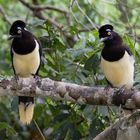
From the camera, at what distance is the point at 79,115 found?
12.6 ft

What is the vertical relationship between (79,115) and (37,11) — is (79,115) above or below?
below

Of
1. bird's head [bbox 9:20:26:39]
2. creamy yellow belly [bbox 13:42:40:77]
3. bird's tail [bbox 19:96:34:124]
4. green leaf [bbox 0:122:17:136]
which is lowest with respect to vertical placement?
green leaf [bbox 0:122:17:136]

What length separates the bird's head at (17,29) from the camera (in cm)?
359

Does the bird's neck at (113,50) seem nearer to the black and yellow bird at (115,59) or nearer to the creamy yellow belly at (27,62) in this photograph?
the black and yellow bird at (115,59)

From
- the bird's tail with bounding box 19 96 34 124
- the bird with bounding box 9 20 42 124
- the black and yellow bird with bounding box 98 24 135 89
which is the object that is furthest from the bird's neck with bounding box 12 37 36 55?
the black and yellow bird with bounding box 98 24 135 89

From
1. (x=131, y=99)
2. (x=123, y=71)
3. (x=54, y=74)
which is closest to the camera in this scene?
(x=131, y=99)

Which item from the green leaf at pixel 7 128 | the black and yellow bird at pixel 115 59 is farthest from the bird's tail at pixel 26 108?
the black and yellow bird at pixel 115 59

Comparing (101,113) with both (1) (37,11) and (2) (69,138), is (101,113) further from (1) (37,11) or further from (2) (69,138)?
(1) (37,11)

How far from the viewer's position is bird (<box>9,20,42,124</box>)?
11.9 ft

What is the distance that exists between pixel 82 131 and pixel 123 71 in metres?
0.65

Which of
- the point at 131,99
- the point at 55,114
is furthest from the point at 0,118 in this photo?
the point at 131,99

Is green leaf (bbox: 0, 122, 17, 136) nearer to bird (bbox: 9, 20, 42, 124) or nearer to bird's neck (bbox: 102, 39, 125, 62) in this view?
bird (bbox: 9, 20, 42, 124)

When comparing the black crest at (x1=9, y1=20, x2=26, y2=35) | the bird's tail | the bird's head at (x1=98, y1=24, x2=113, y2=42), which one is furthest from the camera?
the bird's tail

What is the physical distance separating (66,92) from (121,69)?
48 centimetres
